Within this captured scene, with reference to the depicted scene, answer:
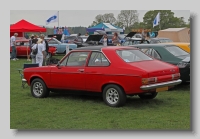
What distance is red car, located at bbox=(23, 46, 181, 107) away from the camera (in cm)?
771

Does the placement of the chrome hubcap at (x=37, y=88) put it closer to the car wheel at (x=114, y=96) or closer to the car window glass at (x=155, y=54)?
the car wheel at (x=114, y=96)

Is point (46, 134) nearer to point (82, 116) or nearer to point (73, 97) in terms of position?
point (82, 116)

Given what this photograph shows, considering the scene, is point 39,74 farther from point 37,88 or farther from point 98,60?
point 98,60

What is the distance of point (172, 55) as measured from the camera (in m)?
10.8

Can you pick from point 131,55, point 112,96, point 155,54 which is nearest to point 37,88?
point 112,96

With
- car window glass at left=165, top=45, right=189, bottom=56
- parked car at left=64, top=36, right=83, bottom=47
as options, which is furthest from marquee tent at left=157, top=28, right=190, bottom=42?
car window glass at left=165, top=45, right=189, bottom=56

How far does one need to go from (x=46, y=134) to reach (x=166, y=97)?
401 centimetres

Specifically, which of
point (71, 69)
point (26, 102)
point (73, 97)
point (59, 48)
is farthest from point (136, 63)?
point (59, 48)

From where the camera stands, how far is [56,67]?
30.1 ft

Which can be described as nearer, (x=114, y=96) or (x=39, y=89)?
(x=114, y=96)

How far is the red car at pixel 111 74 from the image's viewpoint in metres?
7.71

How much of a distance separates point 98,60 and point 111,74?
65cm

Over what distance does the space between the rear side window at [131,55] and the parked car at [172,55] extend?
6.31 feet

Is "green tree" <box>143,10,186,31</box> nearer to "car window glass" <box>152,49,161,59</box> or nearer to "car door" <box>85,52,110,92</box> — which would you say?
"car window glass" <box>152,49,161,59</box>
